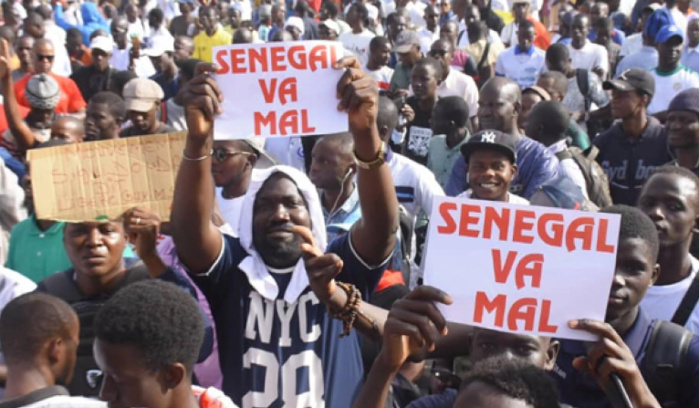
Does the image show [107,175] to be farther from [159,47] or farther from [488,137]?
[159,47]

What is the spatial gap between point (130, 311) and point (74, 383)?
0.92 m

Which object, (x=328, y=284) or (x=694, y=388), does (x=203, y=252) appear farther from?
(x=694, y=388)

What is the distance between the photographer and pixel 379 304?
4.66 metres

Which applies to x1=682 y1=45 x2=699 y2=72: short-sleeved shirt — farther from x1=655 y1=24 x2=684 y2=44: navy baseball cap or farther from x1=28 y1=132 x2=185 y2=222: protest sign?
x1=28 y1=132 x2=185 y2=222: protest sign

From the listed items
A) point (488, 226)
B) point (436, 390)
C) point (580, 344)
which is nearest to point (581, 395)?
point (580, 344)

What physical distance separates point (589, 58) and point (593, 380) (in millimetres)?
9152

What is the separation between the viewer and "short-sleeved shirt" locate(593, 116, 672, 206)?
7.16 meters

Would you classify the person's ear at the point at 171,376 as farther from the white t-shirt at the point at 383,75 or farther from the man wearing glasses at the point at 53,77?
the white t-shirt at the point at 383,75

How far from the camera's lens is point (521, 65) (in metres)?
12.5

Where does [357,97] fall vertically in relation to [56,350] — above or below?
above

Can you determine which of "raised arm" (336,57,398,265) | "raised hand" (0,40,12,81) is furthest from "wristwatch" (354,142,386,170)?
"raised hand" (0,40,12,81)

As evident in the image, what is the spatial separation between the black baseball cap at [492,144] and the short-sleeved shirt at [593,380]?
231 cm

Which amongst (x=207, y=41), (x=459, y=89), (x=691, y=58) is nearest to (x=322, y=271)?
→ (x=459, y=89)

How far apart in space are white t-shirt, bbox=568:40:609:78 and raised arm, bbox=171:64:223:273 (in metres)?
8.94
